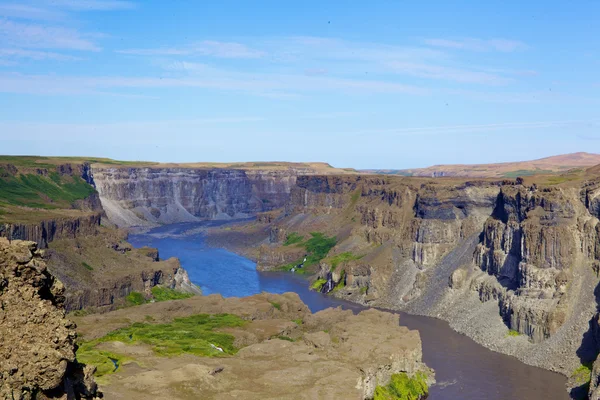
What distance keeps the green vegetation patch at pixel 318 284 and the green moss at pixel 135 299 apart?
44.5 metres

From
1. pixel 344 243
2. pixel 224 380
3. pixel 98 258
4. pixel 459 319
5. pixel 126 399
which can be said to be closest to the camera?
pixel 126 399

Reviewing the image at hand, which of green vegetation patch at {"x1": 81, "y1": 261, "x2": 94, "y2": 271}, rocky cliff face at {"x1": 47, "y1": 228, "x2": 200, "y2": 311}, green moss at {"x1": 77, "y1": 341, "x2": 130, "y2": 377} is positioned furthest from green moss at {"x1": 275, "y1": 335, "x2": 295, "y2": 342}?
green vegetation patch at {"x1": 81, "y1": 261, "x2": 94, "y2": 271}

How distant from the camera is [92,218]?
148750mm

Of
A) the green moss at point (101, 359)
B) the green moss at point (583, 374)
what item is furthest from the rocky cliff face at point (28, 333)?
the green moss at point (583, 374)

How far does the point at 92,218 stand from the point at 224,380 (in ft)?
288

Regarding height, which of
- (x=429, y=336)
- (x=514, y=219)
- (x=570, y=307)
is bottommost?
(x=429, y=336)

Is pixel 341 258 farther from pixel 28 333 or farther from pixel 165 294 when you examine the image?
pixel 28 333

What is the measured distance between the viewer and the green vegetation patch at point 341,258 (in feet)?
542

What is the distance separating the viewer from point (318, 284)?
164375 millimetres

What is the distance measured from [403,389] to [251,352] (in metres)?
17.1

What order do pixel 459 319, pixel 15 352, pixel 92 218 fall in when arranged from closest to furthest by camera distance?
1. pixel 15 352
2. pixel 459 319
3. pixel 92 218

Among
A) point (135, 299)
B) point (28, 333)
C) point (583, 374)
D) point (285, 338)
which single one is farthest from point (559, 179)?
point (28, 333)

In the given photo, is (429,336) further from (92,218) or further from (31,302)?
(31,302)

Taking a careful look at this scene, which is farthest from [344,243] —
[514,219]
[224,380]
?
[224,380]
